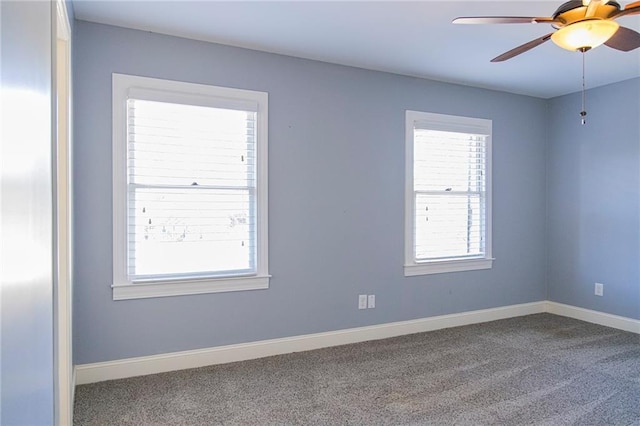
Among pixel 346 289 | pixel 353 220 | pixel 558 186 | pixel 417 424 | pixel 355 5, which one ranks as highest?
pixel 355 5

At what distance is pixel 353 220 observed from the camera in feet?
12.9

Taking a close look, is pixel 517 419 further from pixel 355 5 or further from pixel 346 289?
pixel 355 5

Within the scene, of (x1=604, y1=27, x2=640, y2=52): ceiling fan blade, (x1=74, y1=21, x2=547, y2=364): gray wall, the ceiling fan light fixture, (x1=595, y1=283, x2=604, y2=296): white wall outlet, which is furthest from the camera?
(x1=595, y1=283, x2=604, y2=296): white wall outlet

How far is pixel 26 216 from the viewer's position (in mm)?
947

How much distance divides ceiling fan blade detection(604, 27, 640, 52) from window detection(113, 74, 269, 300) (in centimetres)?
237

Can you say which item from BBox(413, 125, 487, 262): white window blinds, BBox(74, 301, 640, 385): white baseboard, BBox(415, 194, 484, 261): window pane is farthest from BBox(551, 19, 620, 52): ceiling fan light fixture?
BBox(74, 301, 640, 385): white baseboard

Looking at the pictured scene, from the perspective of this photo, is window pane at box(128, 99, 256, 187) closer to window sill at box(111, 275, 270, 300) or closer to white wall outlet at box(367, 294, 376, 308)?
window sill at box(111, 275, 270, 300)

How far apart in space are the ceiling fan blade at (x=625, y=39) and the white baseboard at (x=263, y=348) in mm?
2809

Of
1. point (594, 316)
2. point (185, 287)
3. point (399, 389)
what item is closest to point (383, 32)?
point (185, 287)

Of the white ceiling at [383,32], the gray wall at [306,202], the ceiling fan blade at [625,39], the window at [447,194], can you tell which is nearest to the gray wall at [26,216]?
the white ceiling at [383,32]

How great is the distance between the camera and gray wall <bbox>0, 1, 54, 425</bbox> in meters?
0.77

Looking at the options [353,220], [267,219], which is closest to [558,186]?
[353,220]

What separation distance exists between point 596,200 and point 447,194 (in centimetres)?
165

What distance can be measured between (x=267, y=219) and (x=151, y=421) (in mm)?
1649
